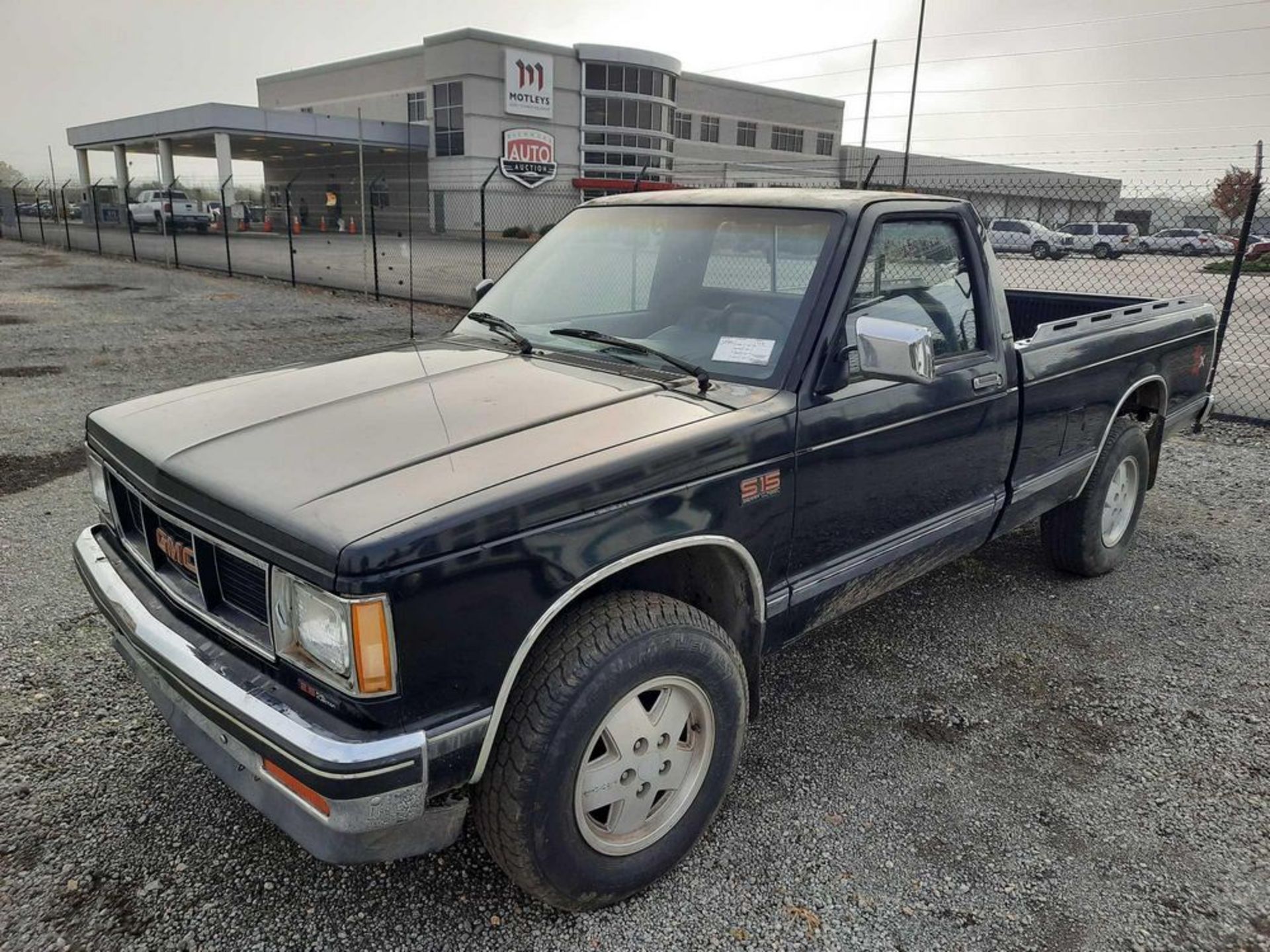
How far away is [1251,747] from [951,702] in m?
1.04

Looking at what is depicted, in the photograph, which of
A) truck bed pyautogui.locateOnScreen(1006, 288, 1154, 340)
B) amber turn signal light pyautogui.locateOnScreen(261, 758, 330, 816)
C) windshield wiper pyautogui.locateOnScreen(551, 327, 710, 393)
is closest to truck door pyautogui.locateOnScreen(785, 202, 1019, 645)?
windshield wiper pyautogui.locateOnScreen(551, 327, 710, 393)

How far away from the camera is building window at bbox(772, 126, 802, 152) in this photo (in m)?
72.8

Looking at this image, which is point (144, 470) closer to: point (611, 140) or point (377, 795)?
point (377, 795)

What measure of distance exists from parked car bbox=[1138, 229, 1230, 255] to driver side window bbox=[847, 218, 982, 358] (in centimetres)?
2077

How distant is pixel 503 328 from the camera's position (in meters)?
3.53

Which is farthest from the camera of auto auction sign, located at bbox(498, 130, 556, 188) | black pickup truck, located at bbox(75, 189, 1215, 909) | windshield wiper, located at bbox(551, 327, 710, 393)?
auto auction sign, located at bbox(498, 130, 556, 188)

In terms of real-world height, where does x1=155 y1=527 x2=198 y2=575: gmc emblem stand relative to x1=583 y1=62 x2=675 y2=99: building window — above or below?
below

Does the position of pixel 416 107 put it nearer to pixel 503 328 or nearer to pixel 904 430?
pixel 503 328

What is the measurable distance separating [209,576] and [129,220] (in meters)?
28.5

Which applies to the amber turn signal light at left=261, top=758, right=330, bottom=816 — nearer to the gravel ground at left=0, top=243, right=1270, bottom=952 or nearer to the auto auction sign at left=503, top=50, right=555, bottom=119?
the gravel ground at left=0, top=243, right=1270, bottom=952

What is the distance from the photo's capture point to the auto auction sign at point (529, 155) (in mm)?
52469

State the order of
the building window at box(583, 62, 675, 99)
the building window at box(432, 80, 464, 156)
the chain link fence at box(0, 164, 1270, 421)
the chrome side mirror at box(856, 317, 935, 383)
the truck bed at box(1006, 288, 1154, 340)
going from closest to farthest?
the chrome side mirror at box(856, 317, 935, 383)
the truck bed at box(1006, 288, 1154, 340)
the chain link fence at box(0, 164, 1270, 421)
the building window at box(432, 80, 464, 156)
the building window at box(583, 62, 675, 99)

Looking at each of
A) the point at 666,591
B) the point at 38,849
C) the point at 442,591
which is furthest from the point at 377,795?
the point at 38,849

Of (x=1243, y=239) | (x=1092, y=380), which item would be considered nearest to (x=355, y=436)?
(x=1092, y=380)
